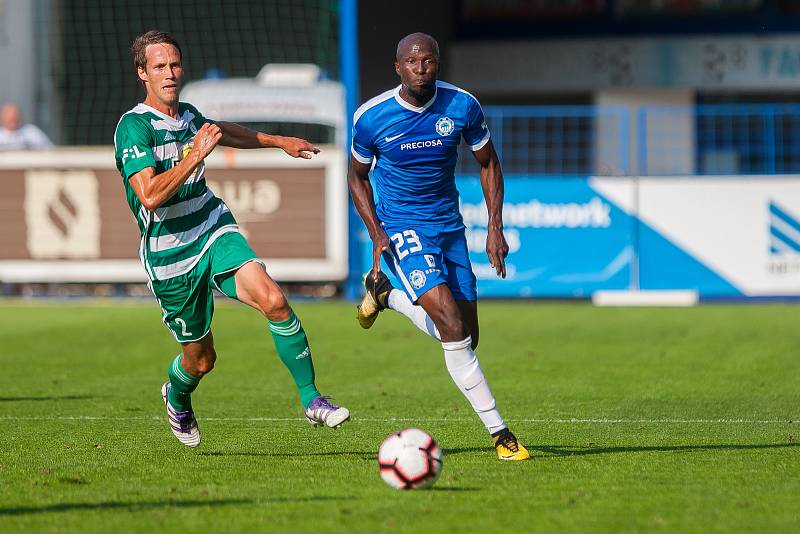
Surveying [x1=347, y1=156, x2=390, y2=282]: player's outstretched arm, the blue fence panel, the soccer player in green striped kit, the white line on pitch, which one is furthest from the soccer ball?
the blue fence panel

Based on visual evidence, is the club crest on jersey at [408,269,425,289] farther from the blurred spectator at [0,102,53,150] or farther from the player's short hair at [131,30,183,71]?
the blurred spectator at [0,102,53,150]

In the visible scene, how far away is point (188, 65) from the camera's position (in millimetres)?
27375

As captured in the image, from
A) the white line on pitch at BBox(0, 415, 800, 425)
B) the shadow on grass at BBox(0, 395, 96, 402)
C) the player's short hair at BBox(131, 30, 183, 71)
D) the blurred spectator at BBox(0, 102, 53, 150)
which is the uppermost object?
the player's short hair at BBox(131, 30, 183, 71)

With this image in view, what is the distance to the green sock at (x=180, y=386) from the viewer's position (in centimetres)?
801

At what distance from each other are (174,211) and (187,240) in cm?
16

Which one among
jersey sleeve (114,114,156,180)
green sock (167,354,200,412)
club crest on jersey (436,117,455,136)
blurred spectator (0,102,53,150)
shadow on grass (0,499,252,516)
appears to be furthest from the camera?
blurred spectator (0,102,53,150)

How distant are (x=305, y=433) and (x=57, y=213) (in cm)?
1115

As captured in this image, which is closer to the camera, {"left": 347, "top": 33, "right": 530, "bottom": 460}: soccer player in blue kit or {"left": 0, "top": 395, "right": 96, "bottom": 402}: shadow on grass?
{"left": 347, "top": 33, "right": 530, "bottom": 460}: soccer player in blue kit

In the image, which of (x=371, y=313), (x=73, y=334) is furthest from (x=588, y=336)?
(x=371, y=313)

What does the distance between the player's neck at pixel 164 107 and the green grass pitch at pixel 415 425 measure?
1750mm

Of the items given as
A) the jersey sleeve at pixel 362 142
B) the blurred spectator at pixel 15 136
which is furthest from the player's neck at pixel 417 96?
the blurred spectator at pixel 15 136

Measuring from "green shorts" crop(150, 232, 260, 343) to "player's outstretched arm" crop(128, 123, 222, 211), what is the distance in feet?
1.77

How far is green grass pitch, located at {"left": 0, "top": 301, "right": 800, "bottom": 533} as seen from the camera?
20.0 feet

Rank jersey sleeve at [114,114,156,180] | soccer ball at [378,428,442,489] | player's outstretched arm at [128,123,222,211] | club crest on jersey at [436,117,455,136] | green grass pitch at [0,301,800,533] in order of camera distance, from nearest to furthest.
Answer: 1. green grass pitch at [0,301,800,533]
2. soccer ball at [378,428,442,489]
3. player's outstretched arm at [128,123,222,211]
4. jersey sleeve at [114,114,156,180]
5. club crest on jersey at [436,117,455,136]
